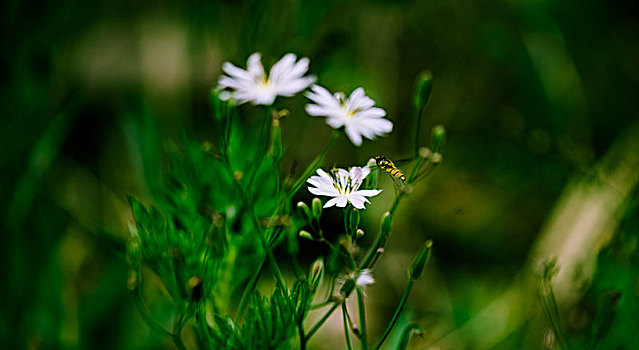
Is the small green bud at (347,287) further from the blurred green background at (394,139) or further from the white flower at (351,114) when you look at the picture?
the blurred green background at (394,139)

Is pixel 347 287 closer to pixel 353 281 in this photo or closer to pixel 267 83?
pixel 353 281

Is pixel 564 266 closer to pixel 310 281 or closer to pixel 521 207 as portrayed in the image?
pixel 521 207

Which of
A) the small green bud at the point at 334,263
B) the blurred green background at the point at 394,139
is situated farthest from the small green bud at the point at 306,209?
the blurred green background at the point at 394,139

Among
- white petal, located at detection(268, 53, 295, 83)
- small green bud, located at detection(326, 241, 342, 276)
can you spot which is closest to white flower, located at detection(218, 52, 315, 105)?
white petal, located at detection(268, 53, 295, 83)

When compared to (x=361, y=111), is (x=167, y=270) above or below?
below

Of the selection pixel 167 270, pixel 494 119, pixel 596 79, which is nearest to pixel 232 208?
pixel 167 270

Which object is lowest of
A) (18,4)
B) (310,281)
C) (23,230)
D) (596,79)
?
(23,230)
